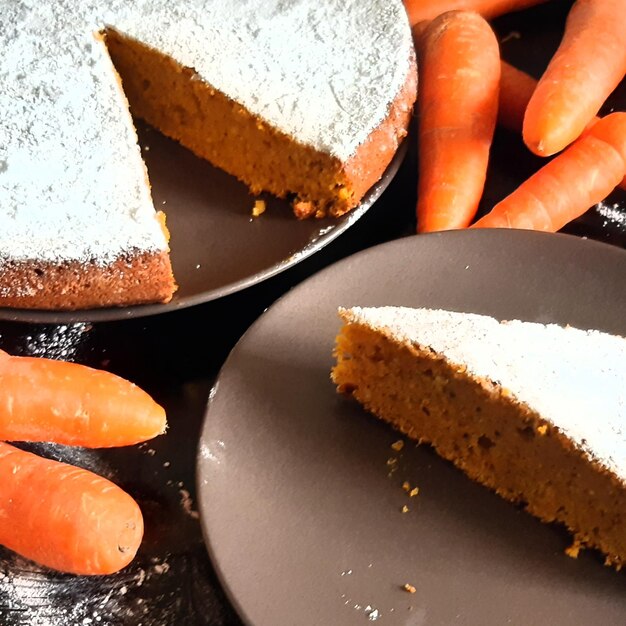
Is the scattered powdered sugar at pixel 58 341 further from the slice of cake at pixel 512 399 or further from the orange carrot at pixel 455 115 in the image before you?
the orange carrot at pixel 455 115

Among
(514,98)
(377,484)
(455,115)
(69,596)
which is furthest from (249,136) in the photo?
Answer: (69,596)

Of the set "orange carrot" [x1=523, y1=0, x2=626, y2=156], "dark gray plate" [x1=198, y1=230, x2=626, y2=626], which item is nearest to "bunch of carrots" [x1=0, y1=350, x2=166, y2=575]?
"dark gray plate" [x1=198, y1=230, x2=626, y2=626]

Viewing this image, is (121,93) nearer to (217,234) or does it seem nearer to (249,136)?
(249,136)

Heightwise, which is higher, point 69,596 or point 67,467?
point 67,467

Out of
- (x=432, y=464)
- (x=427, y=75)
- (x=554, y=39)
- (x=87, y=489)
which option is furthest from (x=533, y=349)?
(x=554, y=39)

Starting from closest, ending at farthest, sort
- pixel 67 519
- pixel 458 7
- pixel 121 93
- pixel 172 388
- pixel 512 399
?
pixel 512 399, pixel 67 519, pixel 172 388, pixel 121 93, pixel 458 7

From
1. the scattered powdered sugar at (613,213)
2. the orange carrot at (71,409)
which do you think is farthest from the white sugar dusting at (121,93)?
the scattered powdered sugar at (613,213)
